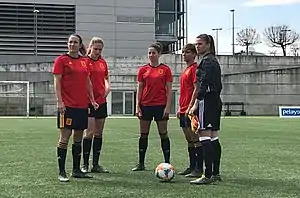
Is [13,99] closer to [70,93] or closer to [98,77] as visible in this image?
[98,77]

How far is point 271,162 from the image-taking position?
10.5 meters

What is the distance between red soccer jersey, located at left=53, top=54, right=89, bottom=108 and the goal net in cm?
3726

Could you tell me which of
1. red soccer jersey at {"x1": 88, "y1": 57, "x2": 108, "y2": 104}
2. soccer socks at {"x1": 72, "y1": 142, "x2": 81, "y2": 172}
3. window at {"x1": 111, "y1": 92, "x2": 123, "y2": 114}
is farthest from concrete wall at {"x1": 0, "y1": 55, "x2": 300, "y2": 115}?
soccer socks at {"x1": 72, "y1": 142, "x2": 81, "y2": 172}

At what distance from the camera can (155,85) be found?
9.09 metres

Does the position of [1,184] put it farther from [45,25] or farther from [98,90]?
[45,25]

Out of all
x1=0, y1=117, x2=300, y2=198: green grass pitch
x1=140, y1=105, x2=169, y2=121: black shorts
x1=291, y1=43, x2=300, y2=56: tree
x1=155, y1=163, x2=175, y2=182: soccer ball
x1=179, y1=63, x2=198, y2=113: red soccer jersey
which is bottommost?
x1=0, y1=117, x2=300, y2=198: green grass pitch

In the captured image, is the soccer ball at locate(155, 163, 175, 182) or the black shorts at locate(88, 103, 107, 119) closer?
the soccer ball at locate(155, 163, 175, 182)

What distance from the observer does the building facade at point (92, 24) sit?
54.2m

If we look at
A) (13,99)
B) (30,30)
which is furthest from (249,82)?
(30,30)

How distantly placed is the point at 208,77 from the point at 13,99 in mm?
38856

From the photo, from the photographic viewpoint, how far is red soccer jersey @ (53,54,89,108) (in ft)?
26.2

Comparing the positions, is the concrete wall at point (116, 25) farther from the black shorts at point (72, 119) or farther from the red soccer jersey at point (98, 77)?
the black shorts at point (72, 119)

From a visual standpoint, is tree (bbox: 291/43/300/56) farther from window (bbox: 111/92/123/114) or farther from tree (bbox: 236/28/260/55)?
window (bbox: 111/92/123/114)

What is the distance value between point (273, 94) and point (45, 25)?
869 inches
